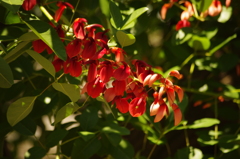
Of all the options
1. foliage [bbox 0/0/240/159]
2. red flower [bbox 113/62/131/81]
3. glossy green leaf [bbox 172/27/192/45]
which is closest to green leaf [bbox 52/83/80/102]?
foliage [bbox 0/0/240/159]

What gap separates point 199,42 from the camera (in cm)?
114

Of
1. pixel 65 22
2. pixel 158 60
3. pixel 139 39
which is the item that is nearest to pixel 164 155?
pixel 158 60

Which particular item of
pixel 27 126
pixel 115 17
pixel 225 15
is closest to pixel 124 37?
pixel 115 17

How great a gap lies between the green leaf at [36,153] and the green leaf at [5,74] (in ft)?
0.89

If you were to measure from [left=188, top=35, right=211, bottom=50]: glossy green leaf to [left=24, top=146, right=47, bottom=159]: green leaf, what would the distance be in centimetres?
58

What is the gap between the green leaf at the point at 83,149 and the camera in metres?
0.88

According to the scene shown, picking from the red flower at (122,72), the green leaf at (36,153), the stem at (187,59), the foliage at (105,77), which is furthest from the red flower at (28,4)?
the stem at (187,59)

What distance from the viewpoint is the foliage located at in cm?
63

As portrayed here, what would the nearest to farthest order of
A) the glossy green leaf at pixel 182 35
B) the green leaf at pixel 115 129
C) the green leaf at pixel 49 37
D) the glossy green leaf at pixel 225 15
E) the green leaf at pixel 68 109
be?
the green leaf at pixel 49 37 → the green leaf at pixel 68 109 → the green leaf at pixel 115 129 → the glossy green leaf at pixel 182 35 → the glossy green leaf at pixel 225 15

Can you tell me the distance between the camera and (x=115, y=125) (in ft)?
2.89

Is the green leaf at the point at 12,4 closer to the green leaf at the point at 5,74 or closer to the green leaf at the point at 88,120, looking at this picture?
the green leaf at the point at 5,74

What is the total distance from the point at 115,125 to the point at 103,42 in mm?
312

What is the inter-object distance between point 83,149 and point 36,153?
114 mm

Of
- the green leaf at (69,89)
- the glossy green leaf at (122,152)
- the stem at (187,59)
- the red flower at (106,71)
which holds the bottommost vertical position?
the glossy green leaf at (122,152)
